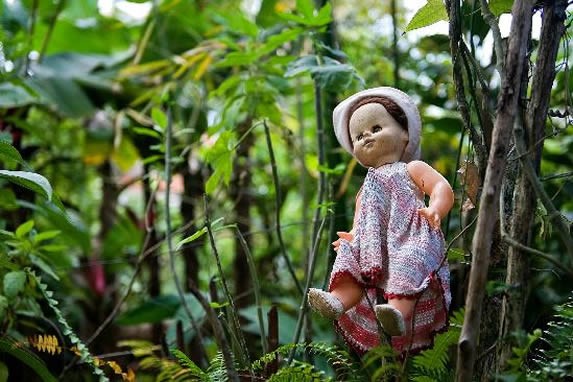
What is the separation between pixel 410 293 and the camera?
88 cm

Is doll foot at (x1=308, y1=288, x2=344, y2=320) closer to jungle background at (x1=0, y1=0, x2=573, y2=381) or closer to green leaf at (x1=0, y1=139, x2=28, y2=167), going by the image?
jungle background at (x1=0, y1=0, x2=573, y2=381)

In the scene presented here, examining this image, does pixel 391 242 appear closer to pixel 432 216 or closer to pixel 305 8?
pixel 432 216

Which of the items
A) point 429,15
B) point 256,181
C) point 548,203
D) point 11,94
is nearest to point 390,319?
point 548,203

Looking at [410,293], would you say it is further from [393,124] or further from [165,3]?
[165,3]

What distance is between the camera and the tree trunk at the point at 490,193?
0.71 metres

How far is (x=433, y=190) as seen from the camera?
3.08ft

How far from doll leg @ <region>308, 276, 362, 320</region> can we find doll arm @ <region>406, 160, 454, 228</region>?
130 mm

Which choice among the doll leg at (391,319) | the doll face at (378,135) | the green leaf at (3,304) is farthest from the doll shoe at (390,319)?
the green leaf at (3,304)

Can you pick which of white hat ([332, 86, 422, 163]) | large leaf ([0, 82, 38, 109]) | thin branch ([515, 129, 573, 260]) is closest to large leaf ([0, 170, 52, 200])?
white hat ([332, 86, 422, 163])

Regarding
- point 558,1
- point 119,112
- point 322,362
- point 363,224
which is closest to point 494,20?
point 558,1

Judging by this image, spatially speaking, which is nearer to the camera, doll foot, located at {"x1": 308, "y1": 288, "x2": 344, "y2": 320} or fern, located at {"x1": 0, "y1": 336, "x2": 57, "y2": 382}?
doll foot, located at {"x1": 308, "y1": 288, "x2": 344, "y2": 320}

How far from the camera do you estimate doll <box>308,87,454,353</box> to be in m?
0.90

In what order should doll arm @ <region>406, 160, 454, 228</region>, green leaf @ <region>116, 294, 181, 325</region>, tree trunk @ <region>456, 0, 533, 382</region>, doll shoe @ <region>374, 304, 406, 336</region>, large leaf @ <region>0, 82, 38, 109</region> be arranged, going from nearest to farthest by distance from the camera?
tree trunk @ <region>456, 0, 533, 382</region> < doll shoe @ <region>374, 304, 406, 336</region> < doll arm @ <region>406, 160, 454, 228</region> < large leaf @ <region>0, 82, 38, 109</region> < green leaf @ <region>116, 294, 181, 325</region>

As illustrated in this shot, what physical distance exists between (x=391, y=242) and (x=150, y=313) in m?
1.11
